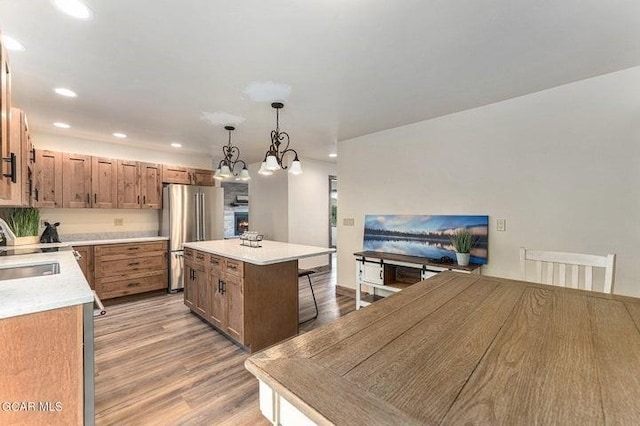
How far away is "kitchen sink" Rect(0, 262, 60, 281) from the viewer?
1.85 meters

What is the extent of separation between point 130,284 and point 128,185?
1.49 m

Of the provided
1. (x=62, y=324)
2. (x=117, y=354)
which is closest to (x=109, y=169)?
(x=117, y=354)

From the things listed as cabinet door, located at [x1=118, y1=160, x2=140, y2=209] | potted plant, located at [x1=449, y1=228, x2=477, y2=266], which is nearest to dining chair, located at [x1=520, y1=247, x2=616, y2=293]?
potted plant, located at [x1=449, y1=228, x2=477, y2=266]

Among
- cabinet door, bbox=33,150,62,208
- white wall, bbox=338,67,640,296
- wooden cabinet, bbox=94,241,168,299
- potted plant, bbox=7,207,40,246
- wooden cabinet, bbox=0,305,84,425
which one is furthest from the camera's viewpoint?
wooden cabinet, bbox=94,241,168,299

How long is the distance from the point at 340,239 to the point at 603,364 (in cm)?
368

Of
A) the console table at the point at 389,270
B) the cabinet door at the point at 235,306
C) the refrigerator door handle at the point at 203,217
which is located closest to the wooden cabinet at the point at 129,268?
the refrigerator door handle at the point at 203,217

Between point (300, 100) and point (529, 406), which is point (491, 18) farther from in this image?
point (529, 406)

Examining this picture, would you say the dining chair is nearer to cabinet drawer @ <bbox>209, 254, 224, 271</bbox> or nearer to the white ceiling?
the white ceiling

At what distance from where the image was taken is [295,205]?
5.68 meters

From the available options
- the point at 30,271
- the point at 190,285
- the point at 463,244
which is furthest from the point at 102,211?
the point at 463,244

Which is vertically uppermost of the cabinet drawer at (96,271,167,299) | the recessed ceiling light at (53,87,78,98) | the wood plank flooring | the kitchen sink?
the recessed ceiling light at (53,87,78,98)

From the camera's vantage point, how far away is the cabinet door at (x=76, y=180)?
12.8 ft

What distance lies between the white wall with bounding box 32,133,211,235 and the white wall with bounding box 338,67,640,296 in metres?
3.87

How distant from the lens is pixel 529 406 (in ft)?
1.94
